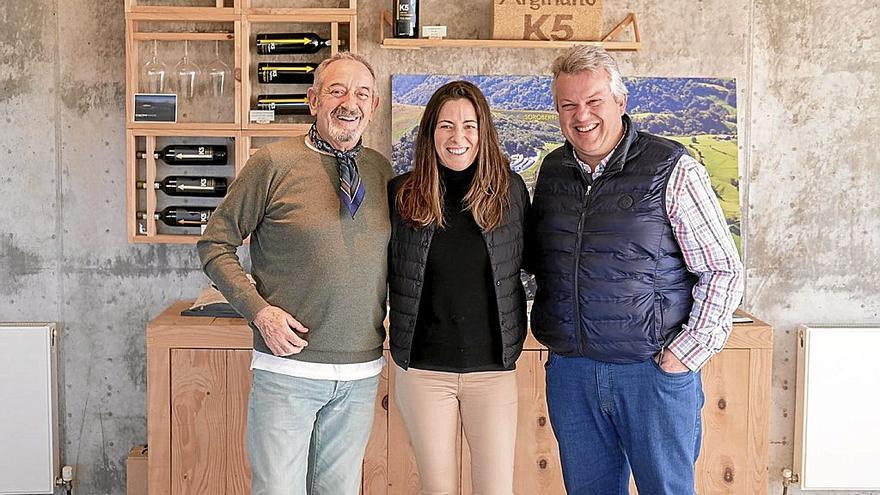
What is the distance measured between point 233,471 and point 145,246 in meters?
0.97

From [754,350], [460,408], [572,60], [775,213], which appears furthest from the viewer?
[775,213]

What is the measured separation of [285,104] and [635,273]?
170cm

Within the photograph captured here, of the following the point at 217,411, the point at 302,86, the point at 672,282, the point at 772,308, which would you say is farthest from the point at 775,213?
the point at 217,411

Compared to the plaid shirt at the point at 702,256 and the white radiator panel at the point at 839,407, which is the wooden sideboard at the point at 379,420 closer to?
the white radiator panel at the point at 839,407

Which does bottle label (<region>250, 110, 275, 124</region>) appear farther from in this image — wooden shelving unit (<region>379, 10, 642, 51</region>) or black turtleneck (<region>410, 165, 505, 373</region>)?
black turtleneck (<region>410, 165, 505, 373</region>)

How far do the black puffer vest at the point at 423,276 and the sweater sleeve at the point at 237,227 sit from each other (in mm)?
326

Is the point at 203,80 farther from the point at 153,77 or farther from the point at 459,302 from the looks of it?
the point at 459,302

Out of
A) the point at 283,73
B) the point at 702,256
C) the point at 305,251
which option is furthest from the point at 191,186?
the point at 702,256

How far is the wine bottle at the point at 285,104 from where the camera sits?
3.33m

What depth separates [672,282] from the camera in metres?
2.14

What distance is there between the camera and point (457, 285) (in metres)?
2.23

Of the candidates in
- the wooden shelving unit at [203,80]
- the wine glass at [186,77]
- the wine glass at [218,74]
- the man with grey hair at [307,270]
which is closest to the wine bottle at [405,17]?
the wooden shelving unit at [203,80]

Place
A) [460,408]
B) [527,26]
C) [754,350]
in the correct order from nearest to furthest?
[460,408]
[754,350]
[527,26]

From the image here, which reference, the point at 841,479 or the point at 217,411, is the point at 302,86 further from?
the point at 841,479
